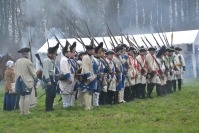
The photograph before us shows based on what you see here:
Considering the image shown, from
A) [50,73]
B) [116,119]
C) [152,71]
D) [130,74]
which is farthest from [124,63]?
[116,119]

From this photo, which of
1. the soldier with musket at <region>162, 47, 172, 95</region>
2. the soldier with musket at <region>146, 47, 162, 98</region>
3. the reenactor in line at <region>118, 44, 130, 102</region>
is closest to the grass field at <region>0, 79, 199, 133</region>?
the reenactor in line at <region>118, 44, 130, 102</region>

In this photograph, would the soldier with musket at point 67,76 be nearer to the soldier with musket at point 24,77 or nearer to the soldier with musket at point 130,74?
the soldier with musket at point 24,77

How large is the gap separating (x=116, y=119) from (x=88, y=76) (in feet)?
7.63

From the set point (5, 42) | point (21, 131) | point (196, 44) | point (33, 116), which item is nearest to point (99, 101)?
point (33, 116)

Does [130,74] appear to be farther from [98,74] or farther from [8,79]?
[8,79]

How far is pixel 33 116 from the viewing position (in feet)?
35.4

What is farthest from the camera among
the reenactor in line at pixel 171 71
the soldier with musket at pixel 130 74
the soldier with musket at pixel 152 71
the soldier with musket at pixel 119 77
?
the reenactor in line at pixel 171 71

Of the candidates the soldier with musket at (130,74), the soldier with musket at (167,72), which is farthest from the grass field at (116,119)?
the soldier with musket at (167,72)

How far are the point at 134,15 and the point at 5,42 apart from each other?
1465 centimetres

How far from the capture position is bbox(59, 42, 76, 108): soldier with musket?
11.9 meters

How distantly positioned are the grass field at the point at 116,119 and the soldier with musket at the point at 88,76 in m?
0.36

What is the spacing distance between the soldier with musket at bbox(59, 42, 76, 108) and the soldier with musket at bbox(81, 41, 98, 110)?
22.7 inches

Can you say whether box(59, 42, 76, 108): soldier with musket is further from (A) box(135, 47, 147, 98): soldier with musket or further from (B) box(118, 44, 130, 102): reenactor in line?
(A) box(135, 47, 147, 98): soldier with musket

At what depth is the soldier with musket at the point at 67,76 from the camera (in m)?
11.9
